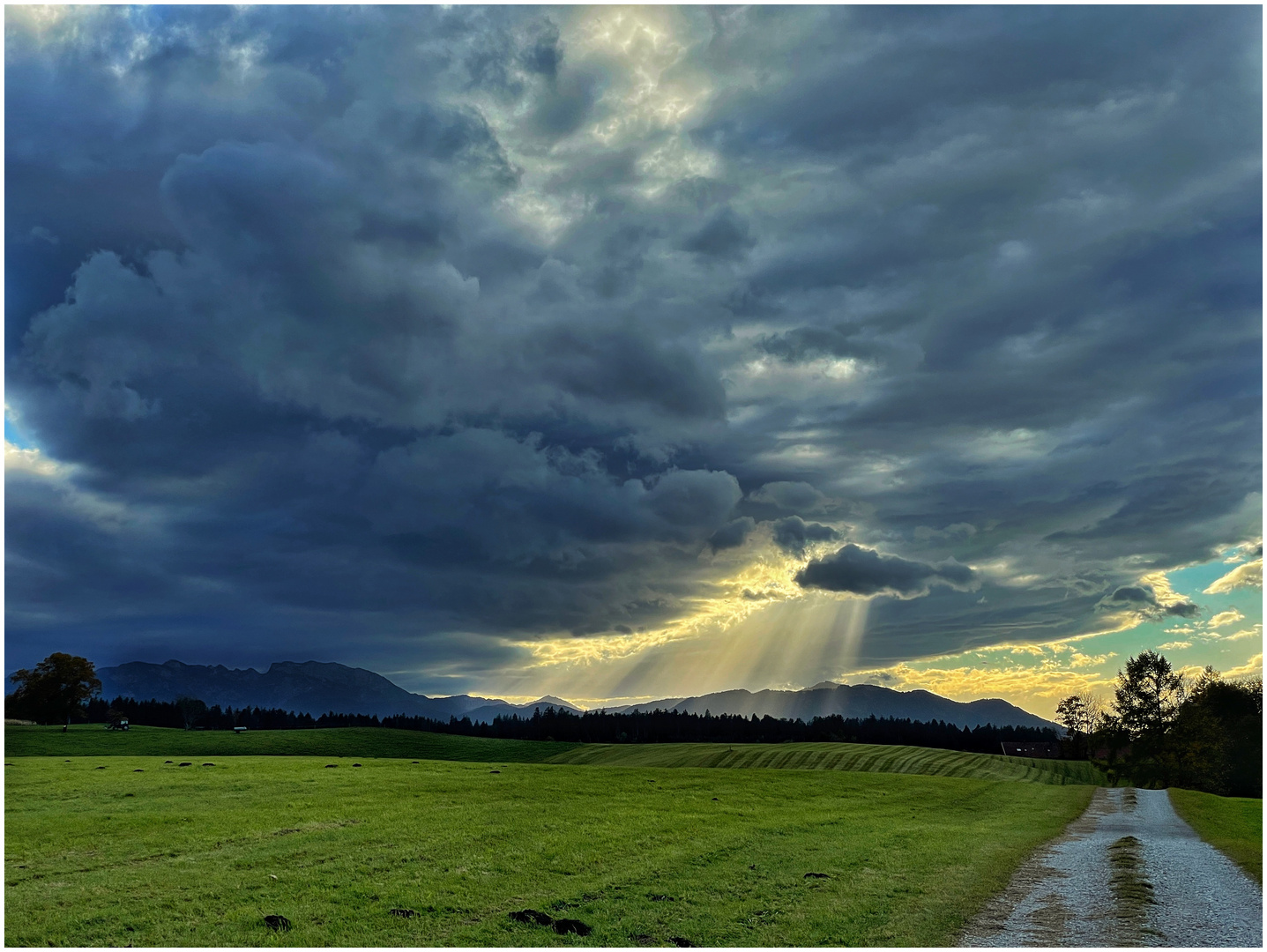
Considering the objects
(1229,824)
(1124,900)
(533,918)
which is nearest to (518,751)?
(1229,824)

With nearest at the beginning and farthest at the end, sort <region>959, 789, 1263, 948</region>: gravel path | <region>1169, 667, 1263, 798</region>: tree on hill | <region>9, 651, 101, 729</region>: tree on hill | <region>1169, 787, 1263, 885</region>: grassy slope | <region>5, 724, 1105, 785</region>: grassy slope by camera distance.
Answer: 1. <region>959, 789, 1263, 948</region>: gravel path
2. <region>1169, 787, 1263, 885</region>: grassy slope
3. <region>1169, 667, 1263, 798</region>: tree on hill
4. <region>5, 724, 1105, 785</region>: grassy slope
5. <region>9, 651, 101, 729</region>: tree on hill

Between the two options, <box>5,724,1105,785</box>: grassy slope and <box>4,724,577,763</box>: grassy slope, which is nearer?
<box>4,724,577,763</box>: grassy slope

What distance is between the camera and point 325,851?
34969 millimetres

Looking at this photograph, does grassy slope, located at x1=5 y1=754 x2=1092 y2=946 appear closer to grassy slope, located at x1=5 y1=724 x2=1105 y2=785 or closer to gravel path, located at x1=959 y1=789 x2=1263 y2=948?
gravel path, located at x1=959 y1=789 x2=1263 y2=948

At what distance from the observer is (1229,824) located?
56.2 m

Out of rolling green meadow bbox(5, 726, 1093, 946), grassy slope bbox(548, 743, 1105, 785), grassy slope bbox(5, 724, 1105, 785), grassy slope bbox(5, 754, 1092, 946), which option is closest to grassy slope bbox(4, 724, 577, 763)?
grassy slope bbox(5, 724, 1105, 785)

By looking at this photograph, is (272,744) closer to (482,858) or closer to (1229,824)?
(482,858)

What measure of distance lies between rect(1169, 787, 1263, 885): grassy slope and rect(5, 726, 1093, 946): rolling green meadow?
28.6ft

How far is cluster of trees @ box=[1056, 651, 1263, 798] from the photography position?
355 feet

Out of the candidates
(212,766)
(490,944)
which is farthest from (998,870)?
(212,766)

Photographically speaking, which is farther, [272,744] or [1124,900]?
[272,744]

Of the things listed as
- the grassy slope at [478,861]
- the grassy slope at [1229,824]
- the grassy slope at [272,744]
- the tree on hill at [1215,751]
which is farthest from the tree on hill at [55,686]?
the tree on hill at [1215,751]

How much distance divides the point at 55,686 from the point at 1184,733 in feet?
611

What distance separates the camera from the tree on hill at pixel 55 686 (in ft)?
479
